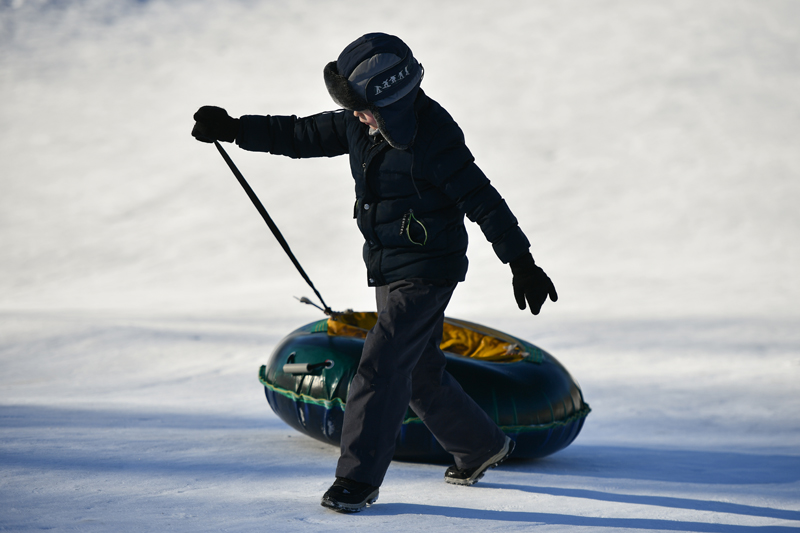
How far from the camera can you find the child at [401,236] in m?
1.59

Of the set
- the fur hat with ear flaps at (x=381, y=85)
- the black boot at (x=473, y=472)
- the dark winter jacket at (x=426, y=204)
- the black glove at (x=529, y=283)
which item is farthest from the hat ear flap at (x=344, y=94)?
the black boot at (x=473, y=472)

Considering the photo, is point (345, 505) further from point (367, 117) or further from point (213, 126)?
point (213, 126)

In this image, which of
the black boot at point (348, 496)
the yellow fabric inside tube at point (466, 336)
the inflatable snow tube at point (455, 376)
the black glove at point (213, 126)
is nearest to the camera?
the black boot at point (348, 496)

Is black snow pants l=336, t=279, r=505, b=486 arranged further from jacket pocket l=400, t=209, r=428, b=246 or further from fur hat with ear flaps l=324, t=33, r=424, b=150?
fur hat with ear flaps l=324, t=33, r=424, b=150

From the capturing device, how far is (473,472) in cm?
187

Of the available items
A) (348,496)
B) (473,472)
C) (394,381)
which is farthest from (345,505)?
(473,472)

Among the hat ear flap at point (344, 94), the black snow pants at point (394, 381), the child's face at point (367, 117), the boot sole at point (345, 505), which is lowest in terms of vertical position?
the boot sole at point (345, 505)

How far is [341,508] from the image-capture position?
155cm

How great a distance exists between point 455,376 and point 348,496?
2.19ft

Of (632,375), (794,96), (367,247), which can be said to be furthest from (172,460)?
(794,96)

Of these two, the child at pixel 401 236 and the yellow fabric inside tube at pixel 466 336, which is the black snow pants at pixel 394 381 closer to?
the child at pixel 401 236

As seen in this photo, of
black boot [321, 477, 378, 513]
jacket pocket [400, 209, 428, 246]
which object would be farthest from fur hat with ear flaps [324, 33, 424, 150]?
black boot [321, 477, 378, 513]

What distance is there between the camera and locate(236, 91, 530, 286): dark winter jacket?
1.64 m

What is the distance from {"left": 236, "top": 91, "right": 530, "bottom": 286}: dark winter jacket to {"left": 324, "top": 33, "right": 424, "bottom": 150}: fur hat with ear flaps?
2.2 inches
